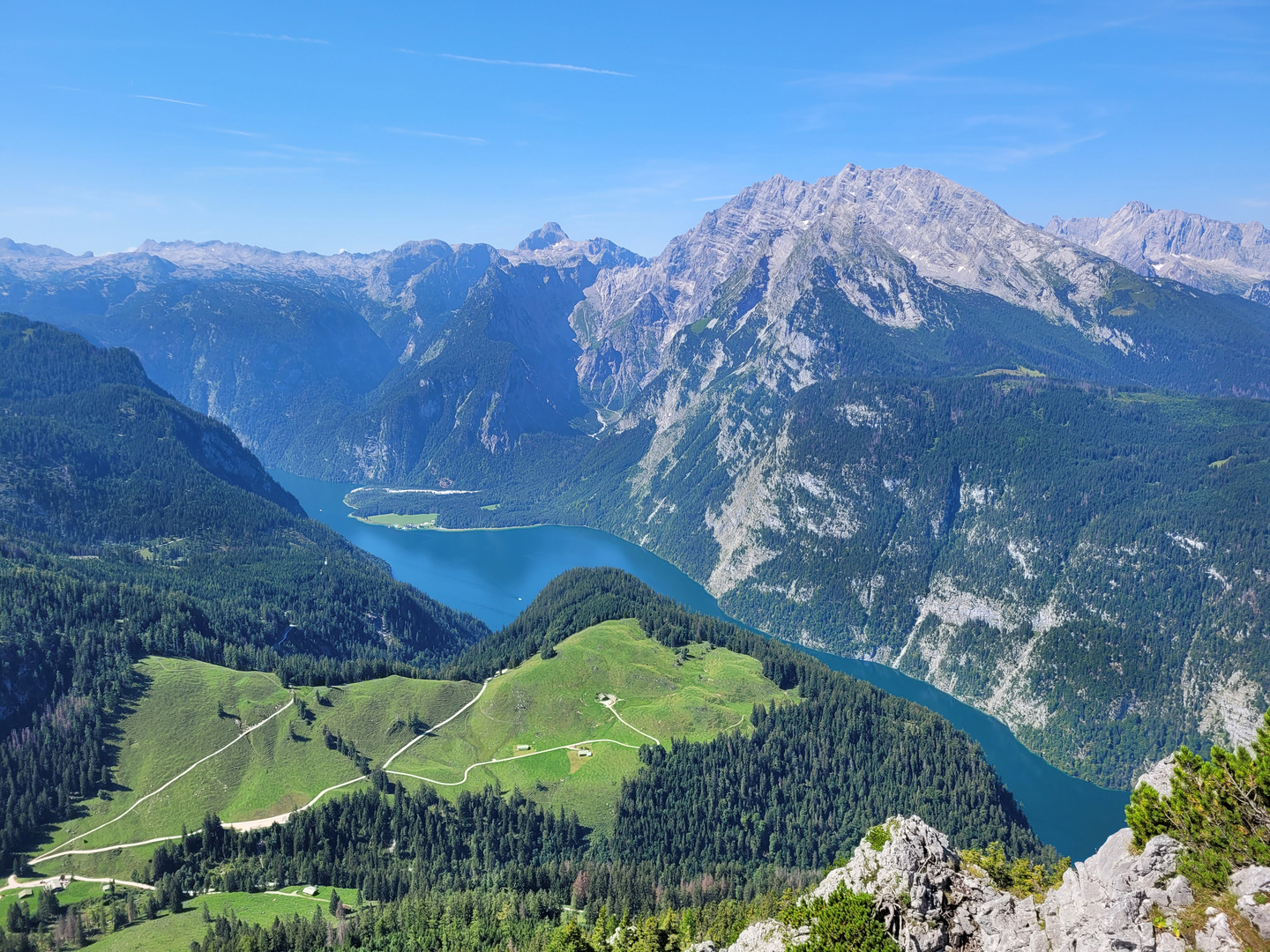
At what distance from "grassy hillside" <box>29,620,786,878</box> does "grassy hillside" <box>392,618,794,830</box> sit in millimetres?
302

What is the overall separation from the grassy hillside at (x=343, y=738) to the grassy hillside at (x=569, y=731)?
11.9 inches

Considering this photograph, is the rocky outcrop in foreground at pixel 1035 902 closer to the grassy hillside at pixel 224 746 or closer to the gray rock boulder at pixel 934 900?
the gray rock boulder at pixel 934 900

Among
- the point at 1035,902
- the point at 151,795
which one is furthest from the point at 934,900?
the point at 151,795

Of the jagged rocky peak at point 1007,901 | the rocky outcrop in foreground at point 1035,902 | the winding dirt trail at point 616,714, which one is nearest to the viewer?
the rocky outcrop in foreground at point 1035,902

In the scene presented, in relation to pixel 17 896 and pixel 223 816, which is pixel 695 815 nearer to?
pixel 223 816

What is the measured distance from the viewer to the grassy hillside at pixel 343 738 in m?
150

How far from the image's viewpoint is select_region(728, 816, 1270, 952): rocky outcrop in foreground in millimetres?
41156

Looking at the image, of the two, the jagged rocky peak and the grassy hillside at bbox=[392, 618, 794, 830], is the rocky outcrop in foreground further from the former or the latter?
the grassy hillside at bbox=[392, 618, 794, 830]

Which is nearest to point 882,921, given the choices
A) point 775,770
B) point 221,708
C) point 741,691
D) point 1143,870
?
point 1143,870

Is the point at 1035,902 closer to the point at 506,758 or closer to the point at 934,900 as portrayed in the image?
the point at 934,900

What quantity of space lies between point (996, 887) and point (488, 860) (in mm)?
108180

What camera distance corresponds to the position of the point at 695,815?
163 metres

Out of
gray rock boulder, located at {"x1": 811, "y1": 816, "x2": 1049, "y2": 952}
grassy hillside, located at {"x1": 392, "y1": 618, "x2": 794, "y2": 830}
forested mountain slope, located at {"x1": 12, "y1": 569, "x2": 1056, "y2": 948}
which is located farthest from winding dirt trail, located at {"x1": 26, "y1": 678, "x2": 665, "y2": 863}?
gray rock boulder, located at {"x1": 811, "y1": 816, "x2": 1049, "y2": 952}

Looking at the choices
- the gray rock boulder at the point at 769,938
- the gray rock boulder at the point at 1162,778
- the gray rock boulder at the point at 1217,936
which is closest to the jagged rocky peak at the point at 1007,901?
the gray rock boulder at the point at 1217,936
